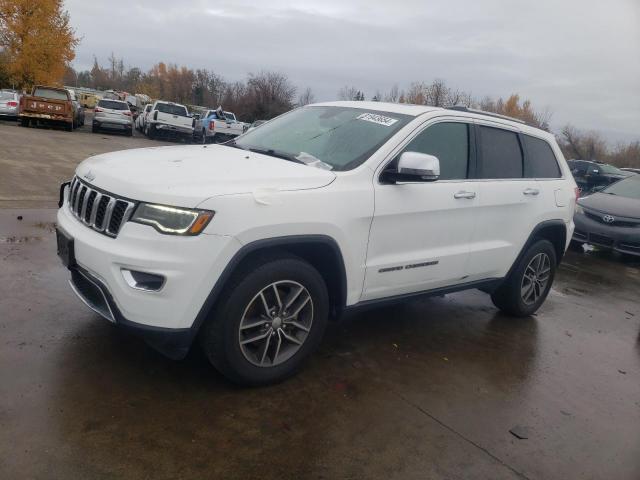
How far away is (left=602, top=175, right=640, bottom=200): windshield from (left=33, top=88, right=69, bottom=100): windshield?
19326 mm

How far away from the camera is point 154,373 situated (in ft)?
11.5

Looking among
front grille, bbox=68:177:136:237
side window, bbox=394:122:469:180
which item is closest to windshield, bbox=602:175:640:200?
side window, bbox=394:122:469:180

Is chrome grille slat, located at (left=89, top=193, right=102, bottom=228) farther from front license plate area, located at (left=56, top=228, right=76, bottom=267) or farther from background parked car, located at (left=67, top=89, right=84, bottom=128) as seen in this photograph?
background parked car, located at (left=67, top=89, right=84, bottom=128)

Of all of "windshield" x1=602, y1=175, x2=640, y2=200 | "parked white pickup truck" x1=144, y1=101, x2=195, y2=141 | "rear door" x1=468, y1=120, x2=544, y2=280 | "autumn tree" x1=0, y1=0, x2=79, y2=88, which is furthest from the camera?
"autumn tree" x1=0, y1=0, x2=79, y2=88

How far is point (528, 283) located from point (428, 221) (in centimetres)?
196

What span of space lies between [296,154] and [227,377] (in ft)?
5.28

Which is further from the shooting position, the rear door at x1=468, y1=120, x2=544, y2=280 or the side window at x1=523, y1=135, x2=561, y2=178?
the side window at x1=523, y1=135, x2=561, y2=178

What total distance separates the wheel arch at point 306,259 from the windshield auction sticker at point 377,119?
1159 millimetres

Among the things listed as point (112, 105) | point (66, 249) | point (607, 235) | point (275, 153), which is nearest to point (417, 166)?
point (275, 153)

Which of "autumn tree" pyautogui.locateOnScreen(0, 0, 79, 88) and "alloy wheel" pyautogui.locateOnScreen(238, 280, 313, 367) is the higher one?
"autumn tree" pyautogui.locateOnScreen(0, 0, 79, 88)

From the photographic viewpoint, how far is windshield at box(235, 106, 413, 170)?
3.88 meters

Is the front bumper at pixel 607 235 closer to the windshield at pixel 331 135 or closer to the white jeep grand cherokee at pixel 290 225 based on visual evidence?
the white jeep grand cherokee at pixel 290 225

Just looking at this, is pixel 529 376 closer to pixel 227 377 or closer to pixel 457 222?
pixel 457 222

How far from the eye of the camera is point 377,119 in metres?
4.21
